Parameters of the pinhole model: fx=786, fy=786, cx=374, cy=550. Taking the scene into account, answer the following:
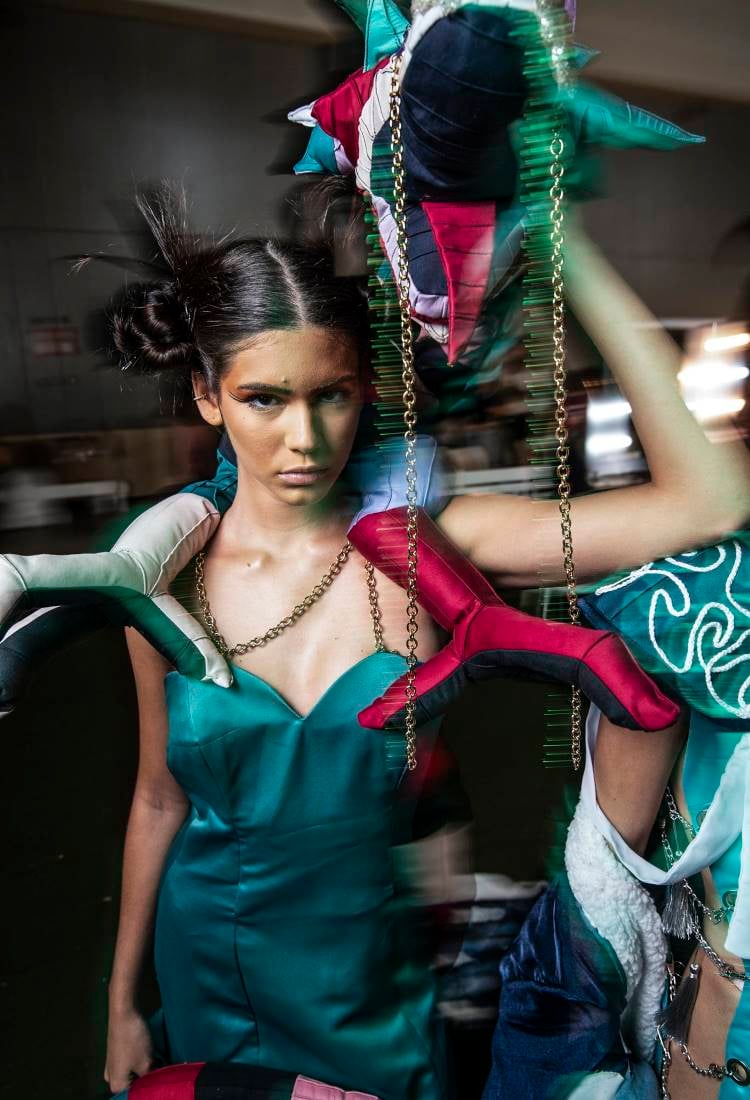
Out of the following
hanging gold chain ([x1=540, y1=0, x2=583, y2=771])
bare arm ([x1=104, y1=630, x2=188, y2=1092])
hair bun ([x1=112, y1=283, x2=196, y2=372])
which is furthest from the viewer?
bare arm ([x1=104, y1=630, x2=188, y2=1092])

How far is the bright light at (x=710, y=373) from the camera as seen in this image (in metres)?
0.64

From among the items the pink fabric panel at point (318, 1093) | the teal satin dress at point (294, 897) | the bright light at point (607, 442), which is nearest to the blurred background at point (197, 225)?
the bright light at point (607, 442)

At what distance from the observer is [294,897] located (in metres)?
0.76

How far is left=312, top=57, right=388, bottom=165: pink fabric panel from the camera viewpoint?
60 cm

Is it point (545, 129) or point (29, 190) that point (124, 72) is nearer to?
point (29, 190)

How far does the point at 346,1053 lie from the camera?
772 mm

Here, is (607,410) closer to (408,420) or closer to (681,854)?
(408,420)

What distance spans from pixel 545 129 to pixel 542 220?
0.06 m

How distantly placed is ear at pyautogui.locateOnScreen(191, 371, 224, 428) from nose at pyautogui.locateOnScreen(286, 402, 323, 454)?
70 mm

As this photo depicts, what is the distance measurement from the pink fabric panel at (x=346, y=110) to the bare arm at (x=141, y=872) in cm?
51

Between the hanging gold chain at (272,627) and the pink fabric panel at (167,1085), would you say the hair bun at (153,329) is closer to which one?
the hanging gold chain at (272,627)

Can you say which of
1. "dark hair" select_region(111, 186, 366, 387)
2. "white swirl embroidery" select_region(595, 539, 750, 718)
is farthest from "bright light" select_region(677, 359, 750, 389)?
"dark hair" select_region(111, 186, 366, 387)

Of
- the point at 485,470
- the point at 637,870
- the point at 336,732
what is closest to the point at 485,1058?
the point at 637,870

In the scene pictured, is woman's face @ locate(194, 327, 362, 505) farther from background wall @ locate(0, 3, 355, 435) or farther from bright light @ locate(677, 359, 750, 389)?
bright light @ locate(677, 359, 750, 389)
